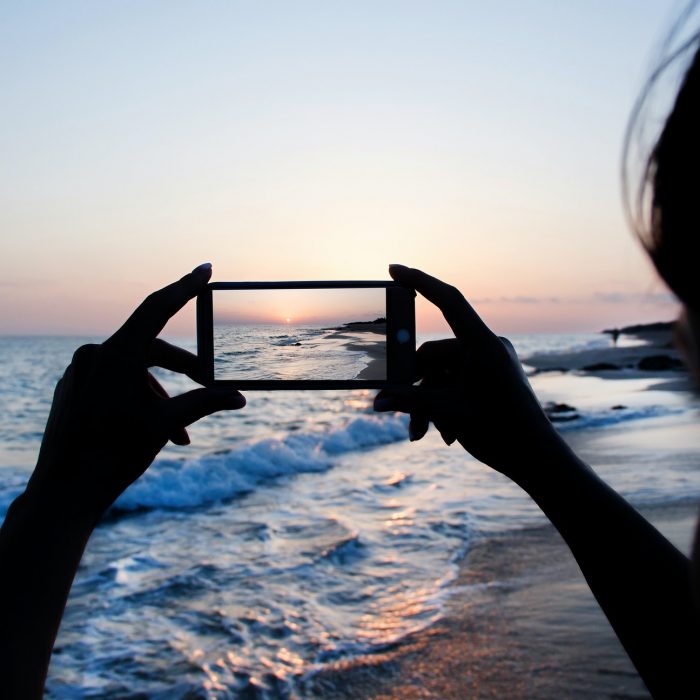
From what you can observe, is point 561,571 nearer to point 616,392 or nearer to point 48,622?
→ point 48,622

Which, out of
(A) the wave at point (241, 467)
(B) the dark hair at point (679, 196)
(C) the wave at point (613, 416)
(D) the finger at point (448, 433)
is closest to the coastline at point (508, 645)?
(D) the finger at point (448, 433)

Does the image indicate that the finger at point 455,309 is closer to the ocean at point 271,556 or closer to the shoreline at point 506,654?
the ocean at point 271,556

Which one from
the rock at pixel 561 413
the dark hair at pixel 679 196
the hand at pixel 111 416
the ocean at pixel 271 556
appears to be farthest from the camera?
the rock at pixel 561 413

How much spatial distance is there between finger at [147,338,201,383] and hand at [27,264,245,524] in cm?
4

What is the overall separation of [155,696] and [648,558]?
4.32 m

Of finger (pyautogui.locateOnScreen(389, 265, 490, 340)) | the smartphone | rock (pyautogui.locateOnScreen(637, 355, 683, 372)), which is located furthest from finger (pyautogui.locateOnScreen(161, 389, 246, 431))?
rock (pyautogui.locateOnScreen(637, 355, 683, 372))

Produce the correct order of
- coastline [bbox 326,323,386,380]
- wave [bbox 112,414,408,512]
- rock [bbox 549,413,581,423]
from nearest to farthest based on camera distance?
coastline [bbox 326,323,386,380] → wave [bbox 112,414,408,512] → rock [bbox 549,413,581,423]

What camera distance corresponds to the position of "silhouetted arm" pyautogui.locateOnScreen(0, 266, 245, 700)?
42.9 inches

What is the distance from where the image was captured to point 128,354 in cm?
146

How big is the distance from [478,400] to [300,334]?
126 centimetres

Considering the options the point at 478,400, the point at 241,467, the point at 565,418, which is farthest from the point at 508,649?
the point at 565,418

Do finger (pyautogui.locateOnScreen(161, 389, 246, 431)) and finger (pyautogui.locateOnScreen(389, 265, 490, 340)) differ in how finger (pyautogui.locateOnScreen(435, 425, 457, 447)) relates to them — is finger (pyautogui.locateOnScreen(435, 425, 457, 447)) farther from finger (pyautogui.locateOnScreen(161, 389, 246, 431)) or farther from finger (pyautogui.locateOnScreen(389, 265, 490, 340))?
finger (pyautogui.locateOnScreen(161, 389, 246, 431))

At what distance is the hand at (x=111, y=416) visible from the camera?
124 centimetres

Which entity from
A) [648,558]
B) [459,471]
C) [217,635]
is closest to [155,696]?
[217,635]
